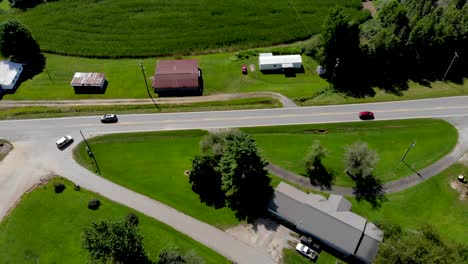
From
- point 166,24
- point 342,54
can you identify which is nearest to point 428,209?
point 342,54

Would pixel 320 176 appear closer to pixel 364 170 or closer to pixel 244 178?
pixel 364 170

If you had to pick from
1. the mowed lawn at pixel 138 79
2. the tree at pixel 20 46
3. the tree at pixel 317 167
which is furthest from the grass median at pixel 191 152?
the tree at pixel 20 46

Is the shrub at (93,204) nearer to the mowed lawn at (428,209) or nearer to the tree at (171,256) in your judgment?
the tree at (171,256)

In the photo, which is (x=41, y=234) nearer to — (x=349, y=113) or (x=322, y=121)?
(x=322, y=121)

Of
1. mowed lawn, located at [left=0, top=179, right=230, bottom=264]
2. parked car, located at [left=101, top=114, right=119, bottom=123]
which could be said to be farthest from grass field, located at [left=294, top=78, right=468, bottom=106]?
mowed lawn, located at [left=0, top=179, right=230, bottom=264]

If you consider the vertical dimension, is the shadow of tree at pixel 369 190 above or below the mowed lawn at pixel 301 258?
above

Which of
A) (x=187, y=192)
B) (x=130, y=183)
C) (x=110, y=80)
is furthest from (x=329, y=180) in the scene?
(x=110, y=80)
